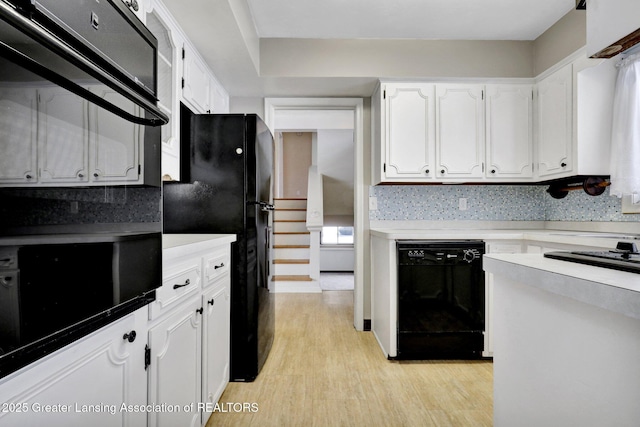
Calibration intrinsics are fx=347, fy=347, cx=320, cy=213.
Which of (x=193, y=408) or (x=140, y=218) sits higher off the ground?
(x=140, y=218)

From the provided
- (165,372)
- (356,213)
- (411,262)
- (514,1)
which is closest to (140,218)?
(165,372)

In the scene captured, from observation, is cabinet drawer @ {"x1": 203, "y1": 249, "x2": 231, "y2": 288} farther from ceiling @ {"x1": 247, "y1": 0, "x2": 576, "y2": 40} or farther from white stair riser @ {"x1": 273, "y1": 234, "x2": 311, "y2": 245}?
white stair riser @ {"x1": 273, "y1": 234, "x2": 311, "y2": 245}

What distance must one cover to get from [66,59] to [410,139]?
2.45 meters

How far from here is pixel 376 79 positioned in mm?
2770

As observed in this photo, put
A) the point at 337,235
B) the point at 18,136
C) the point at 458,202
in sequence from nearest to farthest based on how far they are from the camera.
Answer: the point at 18,136
the point at 458,202
the point at 337,235

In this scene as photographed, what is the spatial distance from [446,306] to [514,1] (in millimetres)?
2087

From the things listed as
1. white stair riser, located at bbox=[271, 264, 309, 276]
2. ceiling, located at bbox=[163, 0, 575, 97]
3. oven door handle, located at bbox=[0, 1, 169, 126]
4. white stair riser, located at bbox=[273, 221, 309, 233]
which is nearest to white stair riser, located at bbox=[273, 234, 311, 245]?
white stair riser, located at bbox=[273, 221, 309, 233]

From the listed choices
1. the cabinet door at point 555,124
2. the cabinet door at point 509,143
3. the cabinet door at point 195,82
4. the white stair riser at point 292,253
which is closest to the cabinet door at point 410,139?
the cabinet door at point 509,143

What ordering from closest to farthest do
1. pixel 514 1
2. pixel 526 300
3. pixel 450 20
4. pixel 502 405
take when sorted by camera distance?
pixel 526 300, pixel 502 405, pixel 514 1, pixel 450 20

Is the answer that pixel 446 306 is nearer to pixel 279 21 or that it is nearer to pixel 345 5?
pixel 345 5

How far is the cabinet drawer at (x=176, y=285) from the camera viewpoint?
1.10m

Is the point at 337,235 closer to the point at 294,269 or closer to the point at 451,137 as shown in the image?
the point at 294,269

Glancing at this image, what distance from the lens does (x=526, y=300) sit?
3.34 ft

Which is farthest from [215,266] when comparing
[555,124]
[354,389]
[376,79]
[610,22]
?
[555,124]
